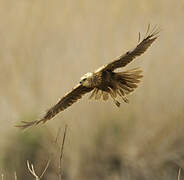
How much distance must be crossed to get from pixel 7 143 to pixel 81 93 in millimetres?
2401

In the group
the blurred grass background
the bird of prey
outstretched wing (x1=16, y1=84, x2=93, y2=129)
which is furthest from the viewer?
the blurred grass background

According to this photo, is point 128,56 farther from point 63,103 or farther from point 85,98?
point 85,98

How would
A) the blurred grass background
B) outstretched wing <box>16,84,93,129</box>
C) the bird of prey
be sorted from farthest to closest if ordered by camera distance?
the blurred grass background → outstretched wing <box>16,84,93,129</box> → the bird of prey

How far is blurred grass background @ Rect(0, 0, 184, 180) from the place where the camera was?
3.57m

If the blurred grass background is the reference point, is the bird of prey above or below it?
below

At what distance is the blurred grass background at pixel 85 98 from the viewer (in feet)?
11.7

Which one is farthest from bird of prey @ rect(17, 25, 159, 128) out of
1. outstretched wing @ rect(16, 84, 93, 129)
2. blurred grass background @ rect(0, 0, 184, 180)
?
blurred grass background @ rect(0, 0, 184, 180)

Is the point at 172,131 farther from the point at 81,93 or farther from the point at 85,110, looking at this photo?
the point at 81,93

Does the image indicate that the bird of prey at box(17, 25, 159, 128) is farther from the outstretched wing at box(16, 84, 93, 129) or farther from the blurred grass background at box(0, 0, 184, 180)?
the blurred grass background at box(0, 0, 184, 180)

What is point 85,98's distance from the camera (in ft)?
12.3

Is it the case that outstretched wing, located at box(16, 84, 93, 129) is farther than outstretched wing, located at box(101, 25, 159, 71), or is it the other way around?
outstretched wing, located at box(16, 84, 93, 129)

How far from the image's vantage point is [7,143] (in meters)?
3.85

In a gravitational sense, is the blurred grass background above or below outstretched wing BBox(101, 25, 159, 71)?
above

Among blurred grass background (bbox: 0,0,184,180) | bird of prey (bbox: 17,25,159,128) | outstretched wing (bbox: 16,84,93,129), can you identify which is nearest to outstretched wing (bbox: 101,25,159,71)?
bird of prey (bbox: 17,25,159,128)
